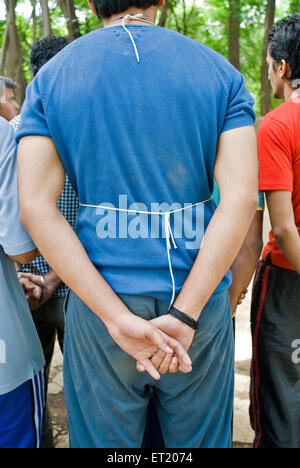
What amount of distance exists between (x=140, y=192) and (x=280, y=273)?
937mm

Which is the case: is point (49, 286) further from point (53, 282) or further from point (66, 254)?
point (66, 254)

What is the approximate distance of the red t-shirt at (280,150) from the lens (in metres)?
1.67

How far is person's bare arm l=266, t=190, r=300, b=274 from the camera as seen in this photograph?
1.69 meters

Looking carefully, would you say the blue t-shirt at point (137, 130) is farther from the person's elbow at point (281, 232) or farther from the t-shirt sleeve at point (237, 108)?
the person's elbow at point (281, 232)

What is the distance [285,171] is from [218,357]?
74 centimetres

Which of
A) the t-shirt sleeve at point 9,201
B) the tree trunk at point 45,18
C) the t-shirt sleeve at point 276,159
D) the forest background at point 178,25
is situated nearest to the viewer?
the t-shirt sleeve at point 9,201

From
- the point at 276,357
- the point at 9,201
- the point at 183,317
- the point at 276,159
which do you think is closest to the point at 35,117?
the point at 9,201

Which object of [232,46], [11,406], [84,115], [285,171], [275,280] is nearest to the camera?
[84,115]

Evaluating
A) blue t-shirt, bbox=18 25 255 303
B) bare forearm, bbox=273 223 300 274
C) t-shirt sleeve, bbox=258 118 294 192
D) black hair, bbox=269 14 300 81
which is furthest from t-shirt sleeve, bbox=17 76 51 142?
black hair, bbox=269 14 300 81

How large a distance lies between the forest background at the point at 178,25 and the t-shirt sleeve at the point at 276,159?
6.45 feet

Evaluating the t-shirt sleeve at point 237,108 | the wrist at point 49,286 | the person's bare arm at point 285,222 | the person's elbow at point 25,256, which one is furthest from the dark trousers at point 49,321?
the t-shirt sleeve at point 237,108

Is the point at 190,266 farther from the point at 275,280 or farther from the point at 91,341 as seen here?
the point at 275,280

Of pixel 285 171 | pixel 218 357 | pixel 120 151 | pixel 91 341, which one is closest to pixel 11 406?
pixel 91 341
